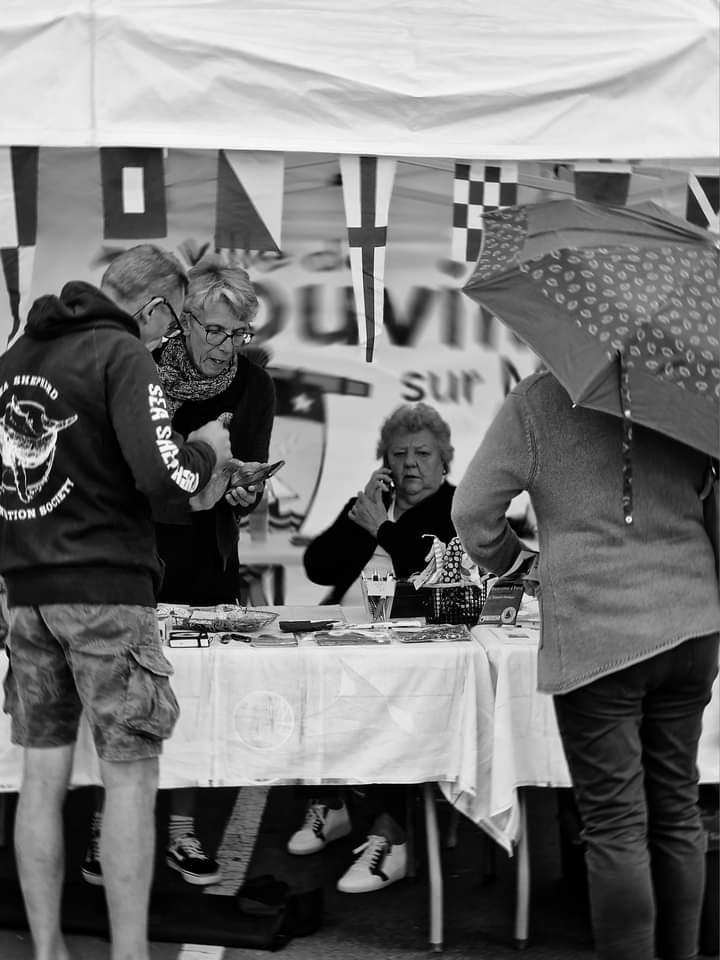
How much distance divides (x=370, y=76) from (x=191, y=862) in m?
2.20

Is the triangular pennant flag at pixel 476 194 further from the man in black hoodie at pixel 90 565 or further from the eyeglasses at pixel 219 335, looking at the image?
the man in black hoodie at pixel 90 565

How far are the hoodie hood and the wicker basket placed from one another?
4.33 feet

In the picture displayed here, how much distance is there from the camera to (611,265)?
88.5 inches

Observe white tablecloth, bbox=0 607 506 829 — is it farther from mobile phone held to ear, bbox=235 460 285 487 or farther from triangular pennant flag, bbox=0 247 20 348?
triangular pennant flag, bbox=0 247 20 348

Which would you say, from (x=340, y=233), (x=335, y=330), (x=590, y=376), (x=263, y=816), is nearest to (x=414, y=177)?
(x=340, y=233)

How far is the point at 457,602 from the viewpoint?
3516 millimetres

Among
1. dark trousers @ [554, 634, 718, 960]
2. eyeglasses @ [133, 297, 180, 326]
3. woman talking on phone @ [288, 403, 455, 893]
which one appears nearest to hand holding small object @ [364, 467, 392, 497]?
woman talking on phone @ [288, 403, 455, 893]

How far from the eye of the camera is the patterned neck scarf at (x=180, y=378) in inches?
155

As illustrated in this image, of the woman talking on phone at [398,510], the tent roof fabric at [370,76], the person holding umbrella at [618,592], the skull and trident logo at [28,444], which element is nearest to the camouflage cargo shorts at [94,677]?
the skull and trident logo at [28,444]

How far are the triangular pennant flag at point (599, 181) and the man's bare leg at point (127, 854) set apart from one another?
81.5 inches

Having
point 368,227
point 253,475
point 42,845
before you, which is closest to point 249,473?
point 253,475

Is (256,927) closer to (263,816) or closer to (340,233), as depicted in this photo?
(263,816)

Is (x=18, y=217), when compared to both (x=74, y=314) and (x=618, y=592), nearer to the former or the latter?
(x=74, y=314)

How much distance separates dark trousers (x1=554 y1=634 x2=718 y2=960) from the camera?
7.50 feet
